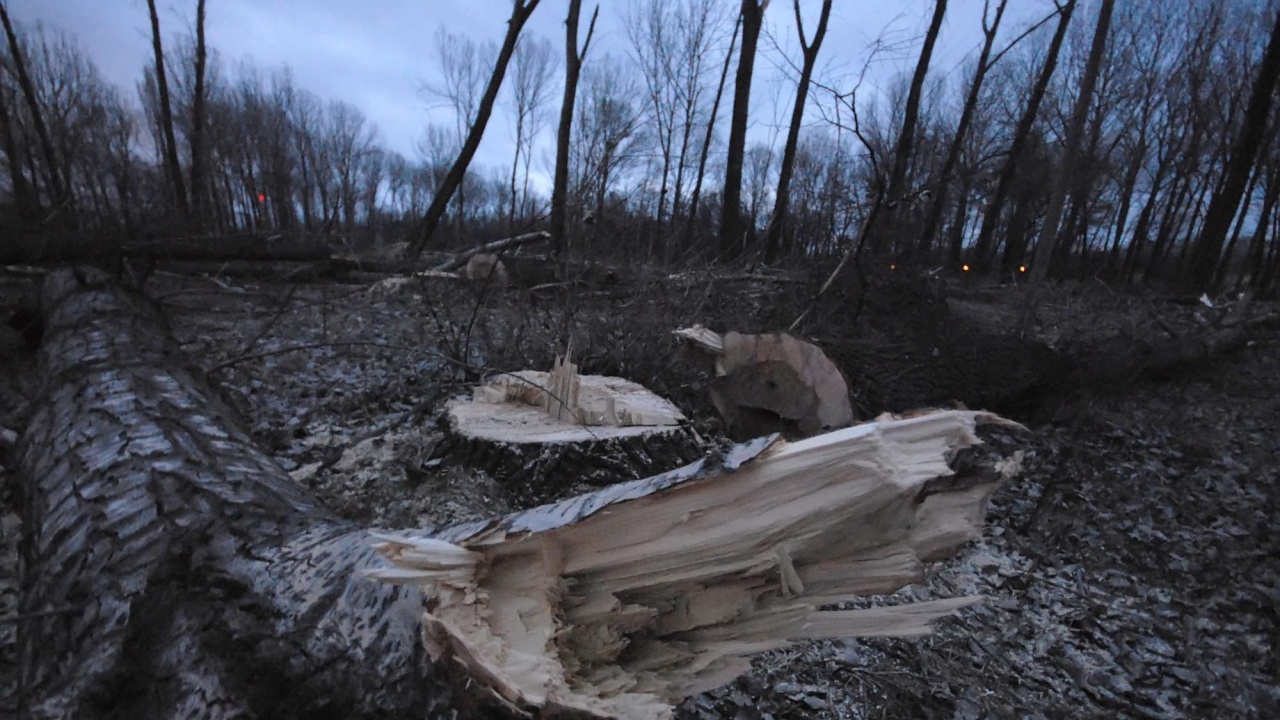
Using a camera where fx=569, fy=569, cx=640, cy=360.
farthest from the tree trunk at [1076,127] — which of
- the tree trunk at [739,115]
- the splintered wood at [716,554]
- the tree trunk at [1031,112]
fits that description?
the splintered wood at [716,554]

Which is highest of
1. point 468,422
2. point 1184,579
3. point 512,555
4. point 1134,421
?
point 512,555

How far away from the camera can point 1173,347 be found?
Result: 592 cm

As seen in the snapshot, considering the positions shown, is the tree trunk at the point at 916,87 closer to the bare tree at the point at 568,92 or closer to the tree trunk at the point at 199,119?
the bare tree at the point at 568,92

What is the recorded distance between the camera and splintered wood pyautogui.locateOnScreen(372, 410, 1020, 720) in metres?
1.02

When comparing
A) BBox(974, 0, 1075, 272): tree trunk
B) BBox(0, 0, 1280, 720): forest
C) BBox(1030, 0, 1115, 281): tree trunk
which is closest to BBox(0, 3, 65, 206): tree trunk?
BBox(0, 0, 1280, 720): forest

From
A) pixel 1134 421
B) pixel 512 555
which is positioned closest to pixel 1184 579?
pixel 1134 421

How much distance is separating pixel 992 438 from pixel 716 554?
445 centimetres

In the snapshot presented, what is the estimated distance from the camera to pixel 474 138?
355 inches

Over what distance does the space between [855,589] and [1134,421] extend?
5.48 metres

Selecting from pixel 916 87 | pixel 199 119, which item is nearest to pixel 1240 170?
pixel 916 87

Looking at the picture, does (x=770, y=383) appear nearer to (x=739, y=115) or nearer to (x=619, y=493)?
(x=619, y=493)

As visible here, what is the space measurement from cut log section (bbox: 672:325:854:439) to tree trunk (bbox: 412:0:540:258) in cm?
611

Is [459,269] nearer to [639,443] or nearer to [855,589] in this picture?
[639,443]

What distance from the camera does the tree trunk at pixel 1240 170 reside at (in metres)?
10.6
